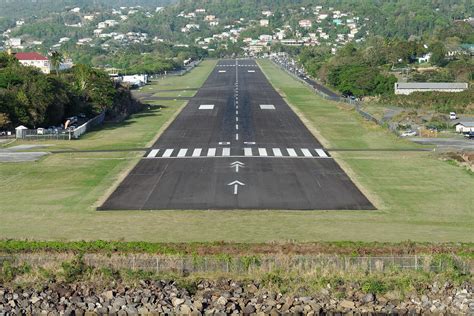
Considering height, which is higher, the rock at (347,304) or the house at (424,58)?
the rock at (347,304)

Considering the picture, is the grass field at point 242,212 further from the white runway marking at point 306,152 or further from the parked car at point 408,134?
the parked car at point 408,134

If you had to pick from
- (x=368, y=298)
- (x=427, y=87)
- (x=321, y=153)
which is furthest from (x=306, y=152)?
(x=427, y=87)

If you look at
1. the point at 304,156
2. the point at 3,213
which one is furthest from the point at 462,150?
the point at 3,213

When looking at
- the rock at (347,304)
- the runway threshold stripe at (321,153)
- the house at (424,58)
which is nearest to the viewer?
the rock at (347,304)

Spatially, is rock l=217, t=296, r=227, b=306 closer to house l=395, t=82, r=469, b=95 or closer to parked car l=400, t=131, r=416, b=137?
parked car l=400, t=131, r=416, b=137

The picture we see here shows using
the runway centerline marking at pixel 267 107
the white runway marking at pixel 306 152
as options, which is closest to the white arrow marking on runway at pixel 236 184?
the white runway marking at pixel 306 152

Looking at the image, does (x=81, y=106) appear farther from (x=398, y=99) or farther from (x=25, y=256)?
(x=25, y=256)

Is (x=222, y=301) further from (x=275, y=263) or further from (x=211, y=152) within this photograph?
(x=211, y=152)
